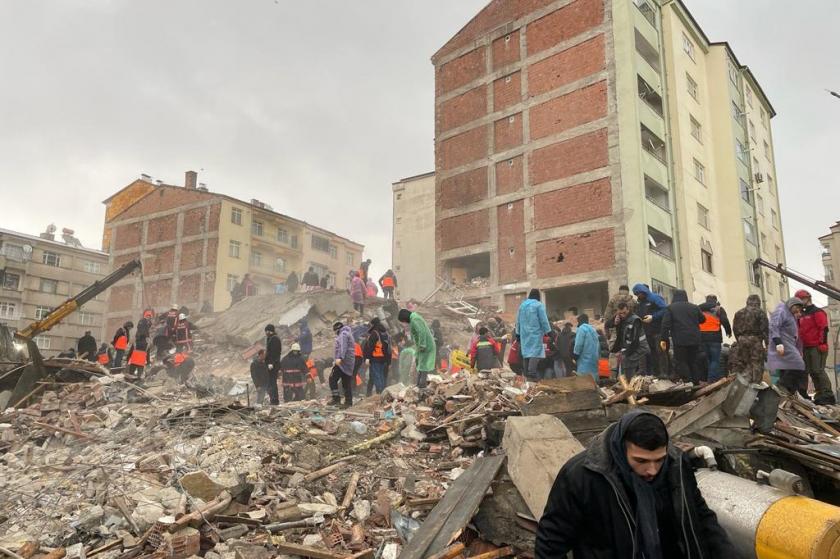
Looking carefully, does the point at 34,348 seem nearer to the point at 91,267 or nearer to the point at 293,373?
the point at 293,373

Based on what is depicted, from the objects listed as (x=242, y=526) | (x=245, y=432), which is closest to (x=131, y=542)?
(x=242, y=526)

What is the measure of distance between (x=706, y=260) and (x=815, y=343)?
20742 mm

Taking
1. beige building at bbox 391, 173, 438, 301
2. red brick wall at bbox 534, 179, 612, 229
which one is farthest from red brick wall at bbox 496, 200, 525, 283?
beige building at bbox 391, 173, 438, 301

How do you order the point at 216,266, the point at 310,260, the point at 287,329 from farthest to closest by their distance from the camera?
the point at 310,260
the point at 216,266
the point at 287,329

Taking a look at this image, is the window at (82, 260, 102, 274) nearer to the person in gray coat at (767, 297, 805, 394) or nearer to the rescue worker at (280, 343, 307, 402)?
the rescue worker at (280, 343, 307, 402)

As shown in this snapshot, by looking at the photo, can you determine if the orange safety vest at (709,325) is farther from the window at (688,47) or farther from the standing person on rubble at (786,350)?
the window at (688,47)

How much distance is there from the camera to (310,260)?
49.7 metres

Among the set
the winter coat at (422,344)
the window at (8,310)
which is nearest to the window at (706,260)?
the winter coat at (422,344)

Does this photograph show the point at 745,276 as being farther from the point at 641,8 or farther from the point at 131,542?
the point at 131,542

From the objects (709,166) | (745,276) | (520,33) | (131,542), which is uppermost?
(520,33)

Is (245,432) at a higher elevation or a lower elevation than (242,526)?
higher

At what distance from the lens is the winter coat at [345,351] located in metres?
10.4

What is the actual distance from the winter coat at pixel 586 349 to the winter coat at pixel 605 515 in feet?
24.8

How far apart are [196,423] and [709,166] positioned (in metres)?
30.9
